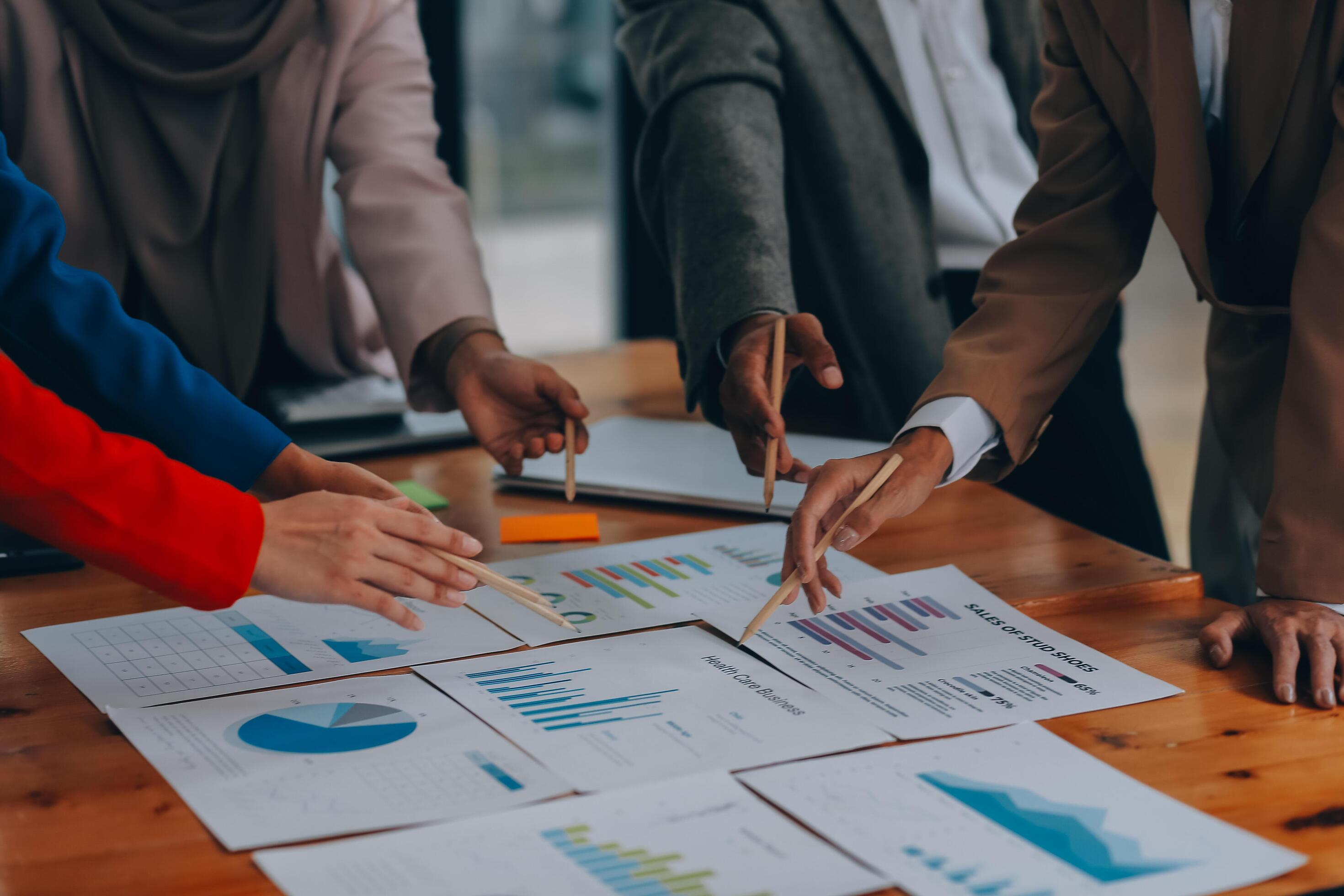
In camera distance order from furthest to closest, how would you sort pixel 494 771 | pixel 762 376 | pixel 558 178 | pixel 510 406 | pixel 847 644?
pixel 558 178 → pixel 510 406 → pixel 762 376 → pixel 847 644 → pixel 494 771

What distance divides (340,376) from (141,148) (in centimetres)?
35

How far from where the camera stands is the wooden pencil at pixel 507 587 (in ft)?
2.80

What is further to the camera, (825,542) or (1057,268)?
(1057,268)

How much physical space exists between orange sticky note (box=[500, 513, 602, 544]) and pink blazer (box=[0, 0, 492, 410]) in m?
0.24

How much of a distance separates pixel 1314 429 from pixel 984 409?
0.86 ft

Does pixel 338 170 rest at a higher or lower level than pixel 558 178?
higher

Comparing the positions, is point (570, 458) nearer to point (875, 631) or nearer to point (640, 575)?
point (640, 575)

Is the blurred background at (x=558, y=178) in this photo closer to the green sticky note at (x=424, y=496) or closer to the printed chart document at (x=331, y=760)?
the green sticky note at (x=424, y=496)

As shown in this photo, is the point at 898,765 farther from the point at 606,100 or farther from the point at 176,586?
the point at 606,100

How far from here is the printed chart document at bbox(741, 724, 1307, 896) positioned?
656 mm

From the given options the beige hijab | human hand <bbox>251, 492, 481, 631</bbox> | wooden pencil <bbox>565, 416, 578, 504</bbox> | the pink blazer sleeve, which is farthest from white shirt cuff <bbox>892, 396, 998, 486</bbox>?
the beige hijab

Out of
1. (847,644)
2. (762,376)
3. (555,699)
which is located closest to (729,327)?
(762,376)

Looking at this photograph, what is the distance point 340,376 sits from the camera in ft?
5.47

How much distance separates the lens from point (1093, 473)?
165 cm
